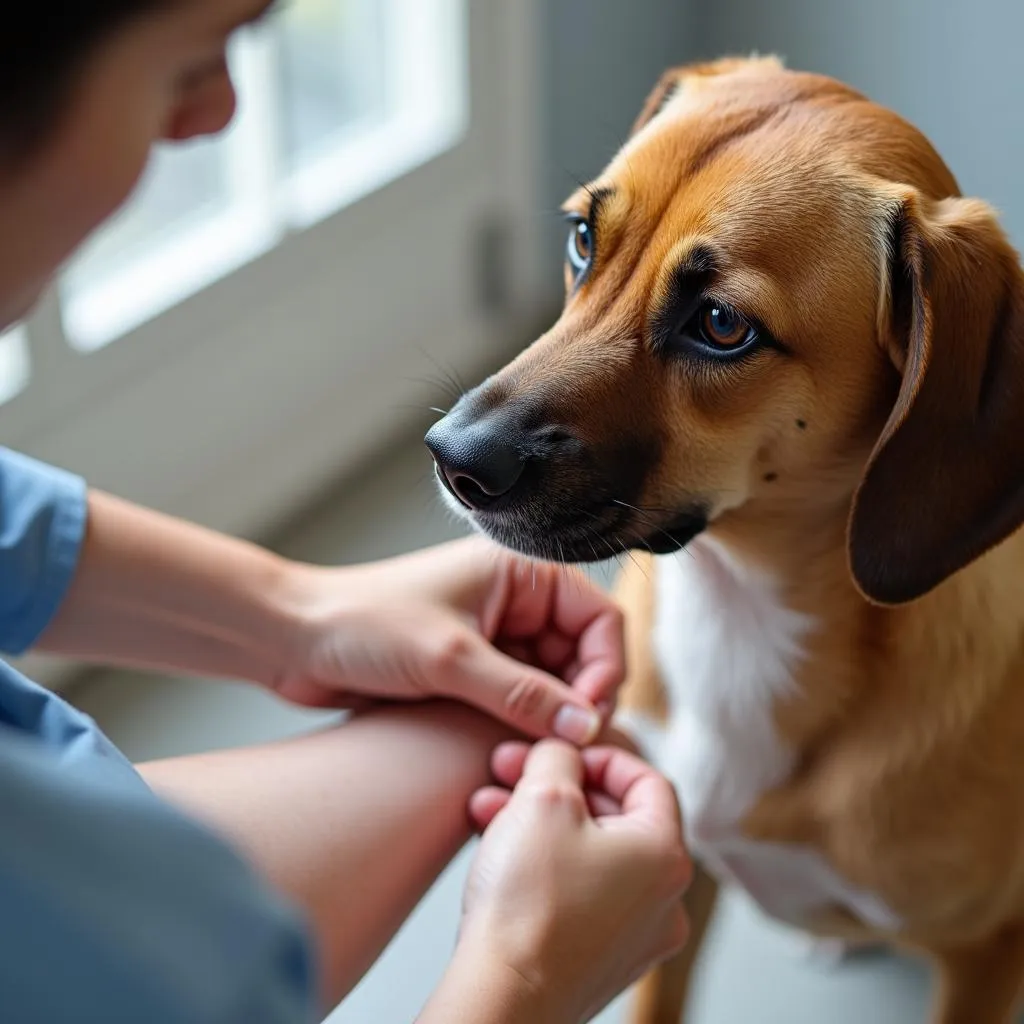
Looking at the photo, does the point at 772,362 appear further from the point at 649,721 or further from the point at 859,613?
the point at 649,721

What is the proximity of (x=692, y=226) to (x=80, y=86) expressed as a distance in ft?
1.91

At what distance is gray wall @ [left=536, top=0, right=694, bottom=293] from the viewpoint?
248cm

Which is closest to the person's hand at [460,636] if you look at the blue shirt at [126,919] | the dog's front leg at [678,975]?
the dog's front leg at [678,975]

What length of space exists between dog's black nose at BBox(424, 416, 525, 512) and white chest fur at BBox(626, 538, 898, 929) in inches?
8.3

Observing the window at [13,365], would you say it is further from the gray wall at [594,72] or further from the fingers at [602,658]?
the gray wall at [594,72]

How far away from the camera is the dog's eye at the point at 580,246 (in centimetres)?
108

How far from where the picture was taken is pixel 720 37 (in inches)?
108

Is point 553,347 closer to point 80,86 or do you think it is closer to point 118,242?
point 80,86

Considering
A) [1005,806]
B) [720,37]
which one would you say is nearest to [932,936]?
[1005,806]

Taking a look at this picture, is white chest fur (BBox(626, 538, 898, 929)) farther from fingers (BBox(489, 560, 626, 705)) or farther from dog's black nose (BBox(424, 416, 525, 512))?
dog's black nose (BBox(424, 416, 525, 512))

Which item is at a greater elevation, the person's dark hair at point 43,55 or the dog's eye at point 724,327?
the person's dark hair at point 43,55

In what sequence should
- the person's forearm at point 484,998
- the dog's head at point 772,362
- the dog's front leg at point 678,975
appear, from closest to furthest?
the person's forearm at point 484,998
the dog's head at point 772,362
the dog's front leg at point 678,975

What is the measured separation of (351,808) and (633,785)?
224 mm

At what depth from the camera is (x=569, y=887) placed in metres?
0.90
